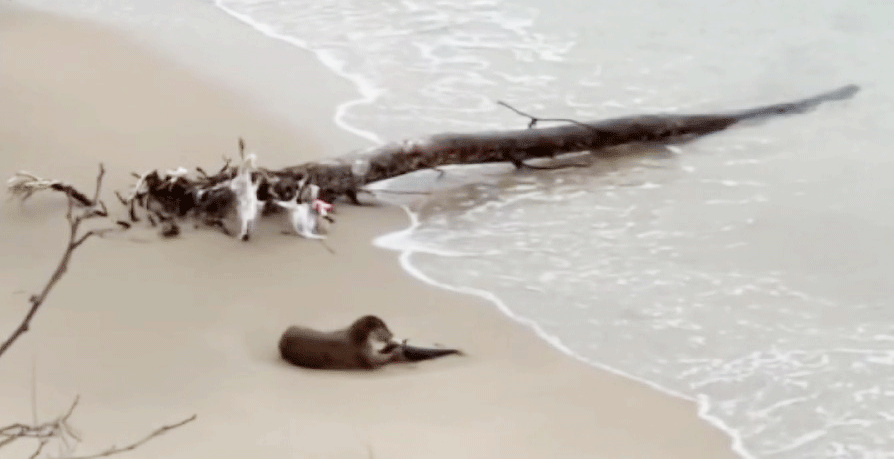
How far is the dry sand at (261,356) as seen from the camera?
7.66 ft

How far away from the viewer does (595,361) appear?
2748 mm

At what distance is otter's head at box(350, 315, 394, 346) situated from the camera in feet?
8.33

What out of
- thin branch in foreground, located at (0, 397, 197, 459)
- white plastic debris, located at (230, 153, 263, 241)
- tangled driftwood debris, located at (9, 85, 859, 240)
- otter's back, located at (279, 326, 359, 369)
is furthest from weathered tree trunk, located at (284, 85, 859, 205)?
thin branch in foreground, located at (0, 397, 197, 459)

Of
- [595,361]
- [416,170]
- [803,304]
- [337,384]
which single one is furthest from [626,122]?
[337,384]

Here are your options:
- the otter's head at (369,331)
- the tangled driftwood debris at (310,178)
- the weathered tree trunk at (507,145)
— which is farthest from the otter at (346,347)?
the weathered tree trunk at (507,145)

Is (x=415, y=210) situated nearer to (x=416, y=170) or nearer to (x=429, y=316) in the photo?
(x=416, y=170)

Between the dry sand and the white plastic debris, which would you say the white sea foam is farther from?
the white plastic debris

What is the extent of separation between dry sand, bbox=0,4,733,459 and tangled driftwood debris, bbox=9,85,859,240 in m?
0.07

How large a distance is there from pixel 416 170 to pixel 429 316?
0.77 m

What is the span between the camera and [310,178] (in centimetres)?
338

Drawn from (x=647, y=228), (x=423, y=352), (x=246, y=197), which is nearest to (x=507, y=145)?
(x=647, y=228)

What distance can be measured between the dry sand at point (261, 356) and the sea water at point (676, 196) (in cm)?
15

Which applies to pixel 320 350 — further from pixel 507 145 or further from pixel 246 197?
pixel 507 145

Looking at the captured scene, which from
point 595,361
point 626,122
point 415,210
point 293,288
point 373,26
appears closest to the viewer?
point 595,361
